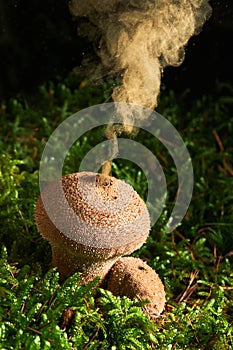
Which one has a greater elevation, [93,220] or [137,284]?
[93,220]

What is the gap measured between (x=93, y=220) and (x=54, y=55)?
1355mm

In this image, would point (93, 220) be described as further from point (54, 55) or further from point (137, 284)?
point (54, 55)

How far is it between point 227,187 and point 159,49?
32.9 inches

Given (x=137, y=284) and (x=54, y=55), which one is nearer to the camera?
(x=137, y=284)

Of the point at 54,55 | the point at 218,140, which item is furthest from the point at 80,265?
the point at 54,55

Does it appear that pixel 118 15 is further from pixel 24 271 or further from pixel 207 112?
pixel 207 112

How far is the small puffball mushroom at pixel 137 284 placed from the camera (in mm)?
1404

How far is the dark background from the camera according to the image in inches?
88.0

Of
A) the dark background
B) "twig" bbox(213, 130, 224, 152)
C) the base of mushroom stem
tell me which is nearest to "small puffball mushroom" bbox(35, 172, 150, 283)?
the base of mushroom stem

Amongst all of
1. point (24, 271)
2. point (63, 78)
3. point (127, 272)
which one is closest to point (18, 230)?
point (24, 271)

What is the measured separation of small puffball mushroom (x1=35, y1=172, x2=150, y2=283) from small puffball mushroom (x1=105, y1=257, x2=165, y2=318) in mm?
75

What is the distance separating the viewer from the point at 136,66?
1.36m

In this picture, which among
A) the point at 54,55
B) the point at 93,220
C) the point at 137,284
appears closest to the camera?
the point at 93,220

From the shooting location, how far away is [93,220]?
130 centimetres
